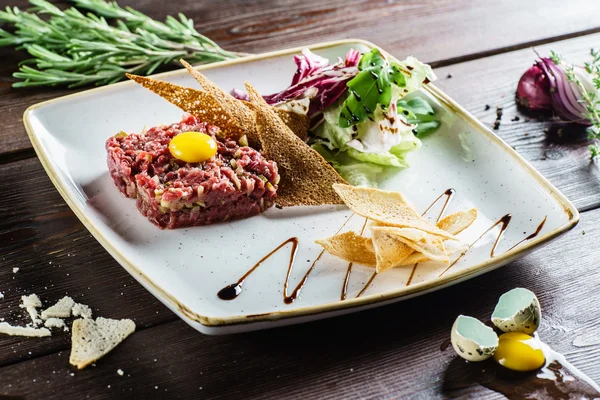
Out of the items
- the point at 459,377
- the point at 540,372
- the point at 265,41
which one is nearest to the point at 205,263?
the point at 459,377

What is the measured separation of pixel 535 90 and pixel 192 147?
193cm

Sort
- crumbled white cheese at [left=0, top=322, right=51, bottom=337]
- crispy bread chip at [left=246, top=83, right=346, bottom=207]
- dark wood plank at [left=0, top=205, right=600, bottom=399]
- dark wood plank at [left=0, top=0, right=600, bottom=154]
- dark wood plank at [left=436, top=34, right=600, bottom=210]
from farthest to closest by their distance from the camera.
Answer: dark wood plank at [left=0, top=0, right=600, bottom=154] < dark wood plank at [left=436, top=34, right=600, bottom=210] < crispy bread chip at [left=246, top=83, right=346, bottom=207] < crumbled white cheese at [left=0, top=322, right=51, bottom=337] < dark wood plank at [left=0, top=205, right=600, bottom=399]

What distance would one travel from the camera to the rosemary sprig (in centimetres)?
372

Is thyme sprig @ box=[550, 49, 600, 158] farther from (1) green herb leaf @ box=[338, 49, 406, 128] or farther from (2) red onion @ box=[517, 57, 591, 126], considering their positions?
(1) green herb leaf @ box=[338, 49, 406, 128]

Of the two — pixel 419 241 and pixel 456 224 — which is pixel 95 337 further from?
pixel 456 224

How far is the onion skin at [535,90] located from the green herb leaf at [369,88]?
95 cm

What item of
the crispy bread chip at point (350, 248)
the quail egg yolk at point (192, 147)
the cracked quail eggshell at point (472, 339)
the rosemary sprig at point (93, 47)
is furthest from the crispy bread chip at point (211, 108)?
the cracked quail eggshell at point (472, 339)

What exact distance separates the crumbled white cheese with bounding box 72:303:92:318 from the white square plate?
219 millimetres

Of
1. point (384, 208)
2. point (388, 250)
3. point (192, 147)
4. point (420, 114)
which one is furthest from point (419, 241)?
point (420, 114)

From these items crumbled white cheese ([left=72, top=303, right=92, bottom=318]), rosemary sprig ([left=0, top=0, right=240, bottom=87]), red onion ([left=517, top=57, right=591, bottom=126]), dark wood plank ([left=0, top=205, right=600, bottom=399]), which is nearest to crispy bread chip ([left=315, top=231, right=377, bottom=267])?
dark wood plank ([left=0, top=205, right=600, bottom=399])

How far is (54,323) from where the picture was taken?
2408mm

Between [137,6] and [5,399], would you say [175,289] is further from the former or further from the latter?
[137,6]

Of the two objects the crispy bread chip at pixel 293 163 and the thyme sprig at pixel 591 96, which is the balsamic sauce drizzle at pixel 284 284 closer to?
the crispy bread chip at pixel 293 163

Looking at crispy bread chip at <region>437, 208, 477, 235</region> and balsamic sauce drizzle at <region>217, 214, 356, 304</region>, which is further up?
crispy bread chip at <region>437, 208, 477, 235</region>
